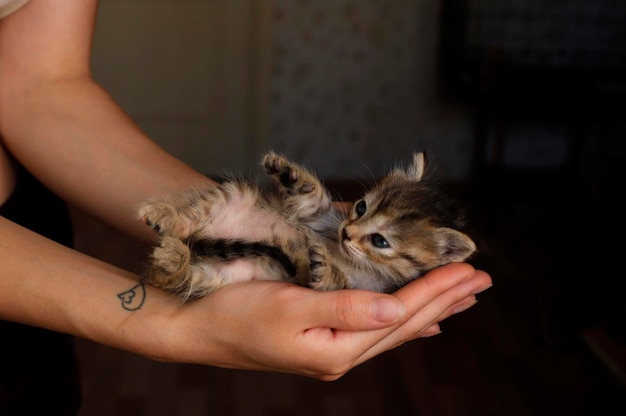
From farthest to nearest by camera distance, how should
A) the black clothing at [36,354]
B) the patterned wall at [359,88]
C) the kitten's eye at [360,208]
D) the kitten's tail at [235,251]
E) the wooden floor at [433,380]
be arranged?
the patterned wall at [359,88]
the wooden floor at [433,380]
the kitten's eye at [360,208]
the kitten's tail at [235,251]
the black clothing at [36,354]

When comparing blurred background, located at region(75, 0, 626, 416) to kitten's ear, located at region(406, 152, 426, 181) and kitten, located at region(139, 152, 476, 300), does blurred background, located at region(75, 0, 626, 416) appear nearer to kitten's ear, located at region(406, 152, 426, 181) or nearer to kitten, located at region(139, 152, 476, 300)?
kitten's ear, located at region(406, 152, 426, 181)

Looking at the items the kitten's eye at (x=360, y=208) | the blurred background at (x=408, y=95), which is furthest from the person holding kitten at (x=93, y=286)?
the blurred background at (x=408, y=95)

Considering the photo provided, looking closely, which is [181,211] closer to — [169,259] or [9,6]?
[169,259]

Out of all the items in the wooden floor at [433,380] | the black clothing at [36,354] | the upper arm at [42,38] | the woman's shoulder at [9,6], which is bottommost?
the wooden floor at [433,380]

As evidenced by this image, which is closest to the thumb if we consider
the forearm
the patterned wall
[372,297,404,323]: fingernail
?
[372,297,404,323]: fingernail

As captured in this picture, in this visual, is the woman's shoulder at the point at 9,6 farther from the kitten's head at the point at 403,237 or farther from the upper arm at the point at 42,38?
the kitten's head at the point at 403,237

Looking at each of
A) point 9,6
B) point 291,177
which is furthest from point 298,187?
point 9,6
